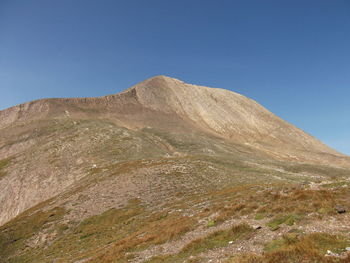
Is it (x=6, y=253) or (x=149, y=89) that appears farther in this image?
(x=149, y=89)

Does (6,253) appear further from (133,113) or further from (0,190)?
(133,113)

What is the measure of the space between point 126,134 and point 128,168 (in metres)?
33.9

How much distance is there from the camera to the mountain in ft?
90.2

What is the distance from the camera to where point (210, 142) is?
3718 inches

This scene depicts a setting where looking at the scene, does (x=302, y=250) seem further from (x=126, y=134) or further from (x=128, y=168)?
(x=126, y=134)

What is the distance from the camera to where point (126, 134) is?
8488cm

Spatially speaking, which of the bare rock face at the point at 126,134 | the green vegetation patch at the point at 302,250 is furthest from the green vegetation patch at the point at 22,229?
the green vegetation patch at the point at 302,250

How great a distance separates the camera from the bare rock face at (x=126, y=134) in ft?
202

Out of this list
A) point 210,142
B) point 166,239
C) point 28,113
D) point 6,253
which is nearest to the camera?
point 166,239

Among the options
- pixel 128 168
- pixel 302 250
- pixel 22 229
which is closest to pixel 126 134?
pixel 128 168

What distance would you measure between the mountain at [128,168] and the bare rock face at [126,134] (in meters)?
0.48

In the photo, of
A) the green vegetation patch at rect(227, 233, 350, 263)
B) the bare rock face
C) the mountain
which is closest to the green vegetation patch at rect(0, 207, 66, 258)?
the mountain

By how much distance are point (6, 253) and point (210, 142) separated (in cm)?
7469

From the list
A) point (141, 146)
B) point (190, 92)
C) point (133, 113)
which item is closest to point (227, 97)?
point (190, 92)
